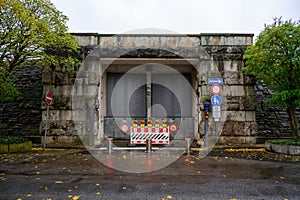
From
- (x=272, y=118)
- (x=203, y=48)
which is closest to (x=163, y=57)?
(x=203, y=48)

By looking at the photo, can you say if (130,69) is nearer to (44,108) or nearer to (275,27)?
(44,108)

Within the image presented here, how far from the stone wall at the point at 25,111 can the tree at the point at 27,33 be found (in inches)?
107

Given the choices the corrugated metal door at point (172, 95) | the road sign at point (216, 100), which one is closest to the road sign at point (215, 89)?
the road sign at point (216, 100)

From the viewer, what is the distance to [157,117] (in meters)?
16.1

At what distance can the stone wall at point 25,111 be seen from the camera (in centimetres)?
1391

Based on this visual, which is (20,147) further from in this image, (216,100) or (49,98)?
(216,100)

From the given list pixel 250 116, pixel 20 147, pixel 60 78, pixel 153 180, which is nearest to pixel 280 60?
pixel 250 116

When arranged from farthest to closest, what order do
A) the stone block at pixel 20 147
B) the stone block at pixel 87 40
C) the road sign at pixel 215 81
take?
the stone block at pixel 87 40 → the road sign at pixel 215 81 → the stone block at pixel 20 147

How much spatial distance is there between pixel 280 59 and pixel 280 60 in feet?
0.17

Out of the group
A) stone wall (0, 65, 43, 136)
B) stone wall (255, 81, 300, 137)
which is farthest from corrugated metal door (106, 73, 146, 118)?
stone wall (255, 81, 300, 137)

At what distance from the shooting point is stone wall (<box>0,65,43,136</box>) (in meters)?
13.9

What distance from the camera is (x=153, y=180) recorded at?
6.20 m

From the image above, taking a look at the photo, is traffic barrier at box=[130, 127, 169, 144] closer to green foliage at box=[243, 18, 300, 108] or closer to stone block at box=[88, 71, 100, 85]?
stone block at box=[88, 71, 100, 85]

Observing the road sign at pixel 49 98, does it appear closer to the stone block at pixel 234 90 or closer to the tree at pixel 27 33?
the tree at pixel 27 33
